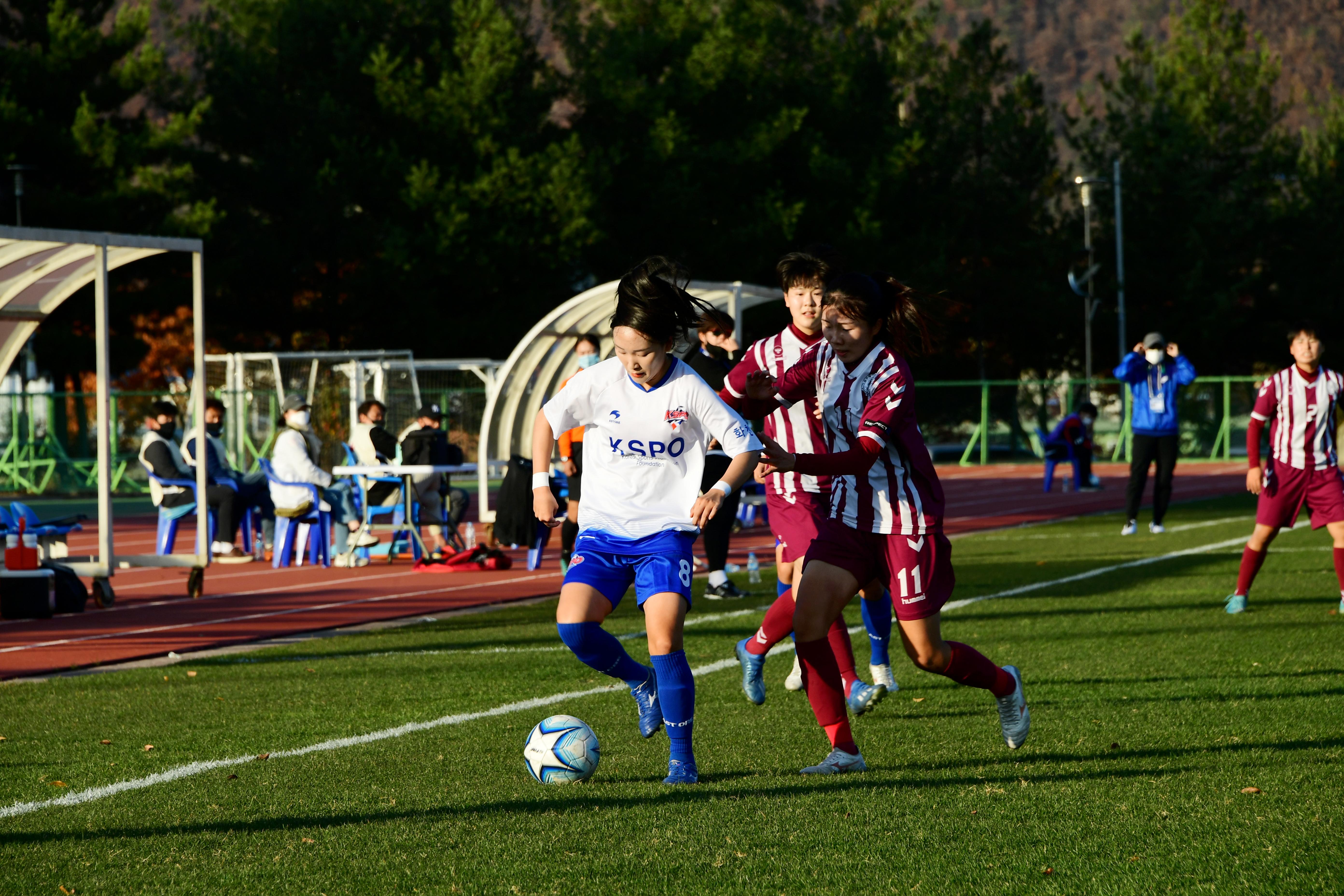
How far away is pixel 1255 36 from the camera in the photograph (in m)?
58.3

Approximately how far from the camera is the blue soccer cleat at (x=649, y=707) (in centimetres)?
597

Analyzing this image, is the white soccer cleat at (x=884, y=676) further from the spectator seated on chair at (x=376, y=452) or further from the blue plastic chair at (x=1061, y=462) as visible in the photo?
the blue plastic chair at (x=1061, y=462)

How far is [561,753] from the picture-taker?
5.38m

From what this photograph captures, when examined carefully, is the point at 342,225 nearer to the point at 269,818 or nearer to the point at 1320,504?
the point at 1320,504

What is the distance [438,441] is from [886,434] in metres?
9.74

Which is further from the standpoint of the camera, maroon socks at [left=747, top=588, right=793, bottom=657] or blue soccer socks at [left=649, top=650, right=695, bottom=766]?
maroon socks at [left=747, top=588, right=793, bottom=657]

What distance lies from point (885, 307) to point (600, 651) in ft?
5.40

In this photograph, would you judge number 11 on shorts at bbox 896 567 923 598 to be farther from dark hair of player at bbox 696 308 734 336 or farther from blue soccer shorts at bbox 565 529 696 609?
dark hair of player at bbox 696 308 734 336

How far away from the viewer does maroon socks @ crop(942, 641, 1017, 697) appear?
18.8 ft

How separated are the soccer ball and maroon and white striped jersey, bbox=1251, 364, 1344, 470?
5.84m

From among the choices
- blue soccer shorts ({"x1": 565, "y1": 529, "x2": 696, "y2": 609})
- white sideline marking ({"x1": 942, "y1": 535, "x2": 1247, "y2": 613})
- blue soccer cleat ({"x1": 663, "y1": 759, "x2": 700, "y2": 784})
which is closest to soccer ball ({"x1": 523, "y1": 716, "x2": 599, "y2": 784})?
blue soccer cleat ({"x1": 663, "y1": 759, "x2": 700, "y2": 784})

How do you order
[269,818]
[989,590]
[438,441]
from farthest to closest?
1. [438,441]
2. [989,590]
3. [269,818]

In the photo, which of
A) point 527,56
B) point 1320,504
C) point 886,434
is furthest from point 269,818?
point 527,56

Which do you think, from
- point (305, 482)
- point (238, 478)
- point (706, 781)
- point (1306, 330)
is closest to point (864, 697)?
point (706, 781)
